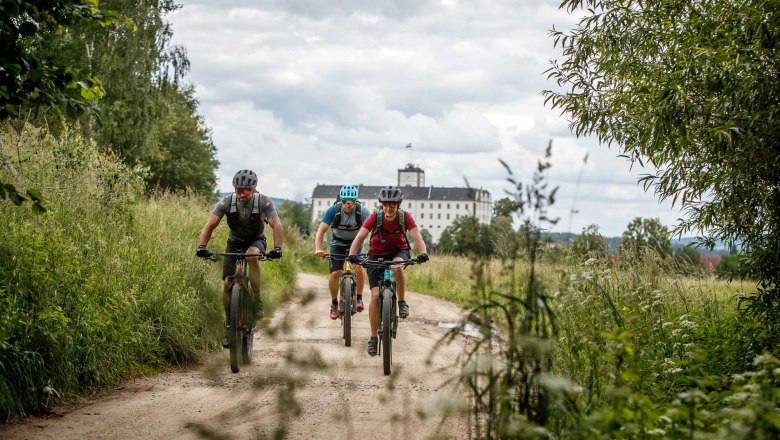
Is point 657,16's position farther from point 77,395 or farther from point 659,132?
point 77,395

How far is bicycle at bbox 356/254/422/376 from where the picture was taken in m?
8.33

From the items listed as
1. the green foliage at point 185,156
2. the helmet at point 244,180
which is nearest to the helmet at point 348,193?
the helmet at point 244,180

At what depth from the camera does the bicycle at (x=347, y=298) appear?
9.79 metres

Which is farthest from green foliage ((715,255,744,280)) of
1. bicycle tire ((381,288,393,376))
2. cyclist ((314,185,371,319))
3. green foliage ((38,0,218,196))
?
green foliage ((38,0,218,196))

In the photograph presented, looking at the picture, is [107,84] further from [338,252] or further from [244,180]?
[244,180]

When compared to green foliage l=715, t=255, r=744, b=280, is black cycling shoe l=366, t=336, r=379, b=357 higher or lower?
lower

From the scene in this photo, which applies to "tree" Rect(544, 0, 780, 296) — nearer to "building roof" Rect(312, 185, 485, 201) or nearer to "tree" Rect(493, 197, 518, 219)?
"tree" Rect(493, 197, 518, 219)

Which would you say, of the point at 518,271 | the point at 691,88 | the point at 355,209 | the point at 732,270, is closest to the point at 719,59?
the point at 691,88

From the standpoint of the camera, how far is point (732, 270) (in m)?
7.08

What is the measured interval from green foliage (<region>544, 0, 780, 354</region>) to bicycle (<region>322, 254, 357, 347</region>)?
4.00 m

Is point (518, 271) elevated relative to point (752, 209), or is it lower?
lower

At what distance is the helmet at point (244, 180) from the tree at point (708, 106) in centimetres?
415

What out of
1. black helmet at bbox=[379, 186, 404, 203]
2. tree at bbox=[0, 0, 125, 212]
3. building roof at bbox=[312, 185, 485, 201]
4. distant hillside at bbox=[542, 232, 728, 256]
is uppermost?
building roof at bbox=[312, 185, 485, 201]

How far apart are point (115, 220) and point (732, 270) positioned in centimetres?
752
